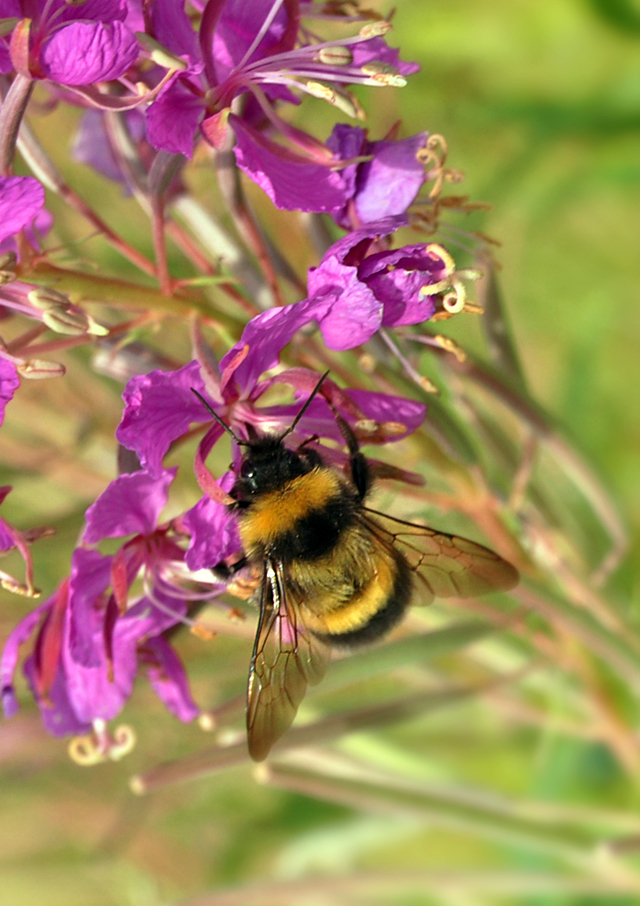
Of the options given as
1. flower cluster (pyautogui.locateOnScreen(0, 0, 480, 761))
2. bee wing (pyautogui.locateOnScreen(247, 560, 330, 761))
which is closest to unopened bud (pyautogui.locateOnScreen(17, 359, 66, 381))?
flower cluster (pyautogui.locateOnScreen(0, 0, 480, 761))


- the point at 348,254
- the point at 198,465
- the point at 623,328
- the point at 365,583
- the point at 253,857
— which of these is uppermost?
the point at 348,254

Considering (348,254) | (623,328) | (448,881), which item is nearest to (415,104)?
(623,328)

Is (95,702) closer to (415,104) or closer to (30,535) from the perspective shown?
(30,535)

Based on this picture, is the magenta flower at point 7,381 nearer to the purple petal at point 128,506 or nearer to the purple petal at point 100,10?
the purple petal at point 128,506

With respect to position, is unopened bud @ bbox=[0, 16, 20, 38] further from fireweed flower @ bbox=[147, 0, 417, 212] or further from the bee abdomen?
the bee abdomen

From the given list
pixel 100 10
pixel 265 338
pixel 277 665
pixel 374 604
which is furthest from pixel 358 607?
pixel 100 10

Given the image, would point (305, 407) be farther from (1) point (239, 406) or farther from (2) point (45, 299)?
(2) point (45, 299)
